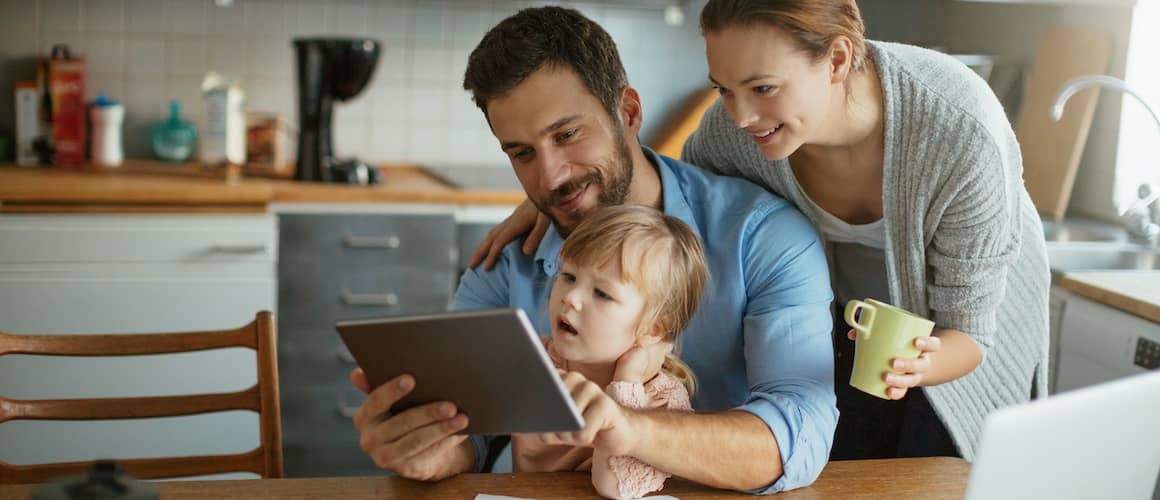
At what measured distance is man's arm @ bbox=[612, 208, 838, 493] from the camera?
4.73ft

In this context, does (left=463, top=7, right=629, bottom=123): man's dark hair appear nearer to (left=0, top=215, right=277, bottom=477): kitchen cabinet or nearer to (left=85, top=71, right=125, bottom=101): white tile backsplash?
(left=0, top=215, right=277, bottom=477): kitchen cabinet

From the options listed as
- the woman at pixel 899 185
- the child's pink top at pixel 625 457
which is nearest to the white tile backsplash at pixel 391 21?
the woman at pixel 899 185

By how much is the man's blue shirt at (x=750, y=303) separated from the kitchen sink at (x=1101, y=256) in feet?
5.02

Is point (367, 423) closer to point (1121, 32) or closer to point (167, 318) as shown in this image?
point (167, 318)

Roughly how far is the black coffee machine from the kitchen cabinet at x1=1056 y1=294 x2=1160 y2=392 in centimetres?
189

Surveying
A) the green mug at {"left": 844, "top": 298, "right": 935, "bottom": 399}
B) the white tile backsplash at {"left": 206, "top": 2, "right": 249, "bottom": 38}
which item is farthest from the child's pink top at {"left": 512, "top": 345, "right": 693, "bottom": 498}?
the white tile backsplash at {"left": 206, "top": 2, "right": 249, "bottom": 38}

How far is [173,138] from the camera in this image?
11.9 ft

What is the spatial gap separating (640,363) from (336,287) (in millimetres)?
1899

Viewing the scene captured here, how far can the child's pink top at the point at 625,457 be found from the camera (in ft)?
4.75

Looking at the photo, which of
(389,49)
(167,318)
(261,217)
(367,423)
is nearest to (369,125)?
(389,49)

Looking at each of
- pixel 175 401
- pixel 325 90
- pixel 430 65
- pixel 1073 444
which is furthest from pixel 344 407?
pixel 1073 444

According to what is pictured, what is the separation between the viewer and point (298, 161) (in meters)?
3.43

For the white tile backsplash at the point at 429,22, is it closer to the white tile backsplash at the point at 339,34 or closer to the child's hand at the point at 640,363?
the white tile backsplash at the point at 339,34

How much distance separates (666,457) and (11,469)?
97cm
